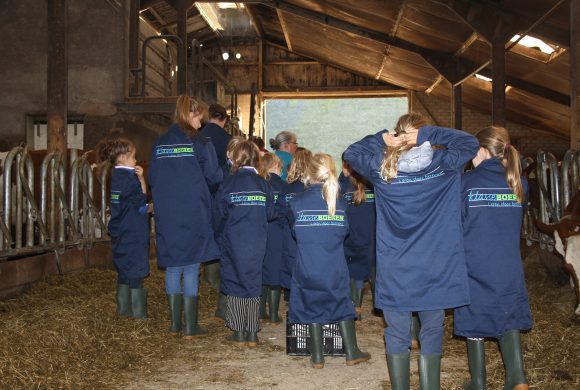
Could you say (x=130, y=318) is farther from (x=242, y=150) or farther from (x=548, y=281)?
(x=548, y=281)

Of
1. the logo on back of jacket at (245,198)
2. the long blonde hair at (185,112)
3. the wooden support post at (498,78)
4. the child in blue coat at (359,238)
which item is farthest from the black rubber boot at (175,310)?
the wooden support post at (498,78)

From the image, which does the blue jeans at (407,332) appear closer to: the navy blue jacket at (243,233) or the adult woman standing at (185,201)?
the navy blue jacket at (243,233)

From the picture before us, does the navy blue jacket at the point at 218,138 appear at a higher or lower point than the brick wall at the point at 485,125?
lower

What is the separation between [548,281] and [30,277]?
5.00 m

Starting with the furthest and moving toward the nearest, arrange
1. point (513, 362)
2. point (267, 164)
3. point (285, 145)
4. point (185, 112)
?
point (285, 145) → point (267, 164) → point (185, 112) → point (513, 362)

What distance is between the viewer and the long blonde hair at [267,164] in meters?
5.08

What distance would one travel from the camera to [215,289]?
6758 millimetres

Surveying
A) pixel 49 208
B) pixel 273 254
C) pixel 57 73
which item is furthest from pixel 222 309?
pixel 57 73

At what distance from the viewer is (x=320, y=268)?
402 centimetres

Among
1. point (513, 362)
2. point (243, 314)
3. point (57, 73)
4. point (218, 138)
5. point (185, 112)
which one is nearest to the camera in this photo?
point (513, 362)

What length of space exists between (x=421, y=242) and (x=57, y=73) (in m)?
6.53

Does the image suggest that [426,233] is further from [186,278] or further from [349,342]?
[186,278]

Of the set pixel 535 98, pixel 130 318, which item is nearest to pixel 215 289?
pixel 130 318

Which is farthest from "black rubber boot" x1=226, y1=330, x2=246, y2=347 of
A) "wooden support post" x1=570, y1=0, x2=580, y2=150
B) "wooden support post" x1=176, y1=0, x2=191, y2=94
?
"wooden support post" x1=176, y1=0, x2=191, y2=94
